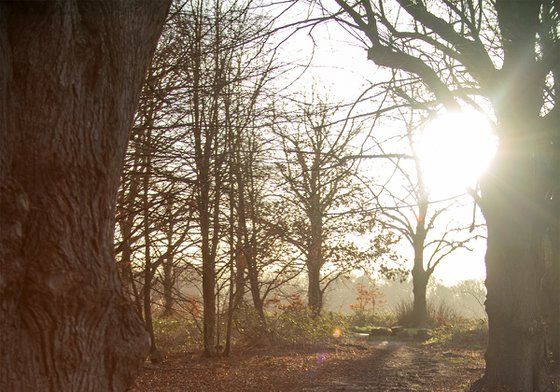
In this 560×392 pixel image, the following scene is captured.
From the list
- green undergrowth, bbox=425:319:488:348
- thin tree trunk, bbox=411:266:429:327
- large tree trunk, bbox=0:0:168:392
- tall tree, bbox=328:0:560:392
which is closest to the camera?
large tree trunk, bbox=0:0:168:392

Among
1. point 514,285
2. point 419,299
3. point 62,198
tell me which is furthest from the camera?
point 419,299

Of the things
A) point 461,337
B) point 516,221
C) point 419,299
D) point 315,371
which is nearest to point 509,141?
point 516,221

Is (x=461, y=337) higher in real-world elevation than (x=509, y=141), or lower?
lower

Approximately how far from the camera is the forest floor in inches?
326

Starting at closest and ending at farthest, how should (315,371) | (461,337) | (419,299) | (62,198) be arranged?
(62,198)
(315,371)
(461,337)
(419,299)

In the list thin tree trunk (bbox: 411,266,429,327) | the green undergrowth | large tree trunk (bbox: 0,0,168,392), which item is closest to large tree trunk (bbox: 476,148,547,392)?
large tree trunk (bbox: 0,0,168,392)

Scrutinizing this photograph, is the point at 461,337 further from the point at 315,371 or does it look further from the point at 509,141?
the point at 509,141

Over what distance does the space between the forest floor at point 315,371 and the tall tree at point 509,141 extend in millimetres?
1678

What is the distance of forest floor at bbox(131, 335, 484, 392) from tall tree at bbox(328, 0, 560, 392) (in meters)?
1.68

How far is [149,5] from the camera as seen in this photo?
328cm

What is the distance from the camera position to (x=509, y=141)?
276 inches

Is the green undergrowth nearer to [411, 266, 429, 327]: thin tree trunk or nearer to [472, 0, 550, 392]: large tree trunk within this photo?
[411, 266, 429, 327]: thin tree trunk

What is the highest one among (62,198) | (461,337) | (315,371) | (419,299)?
(62,198)

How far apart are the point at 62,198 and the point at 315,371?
781 centimetres
